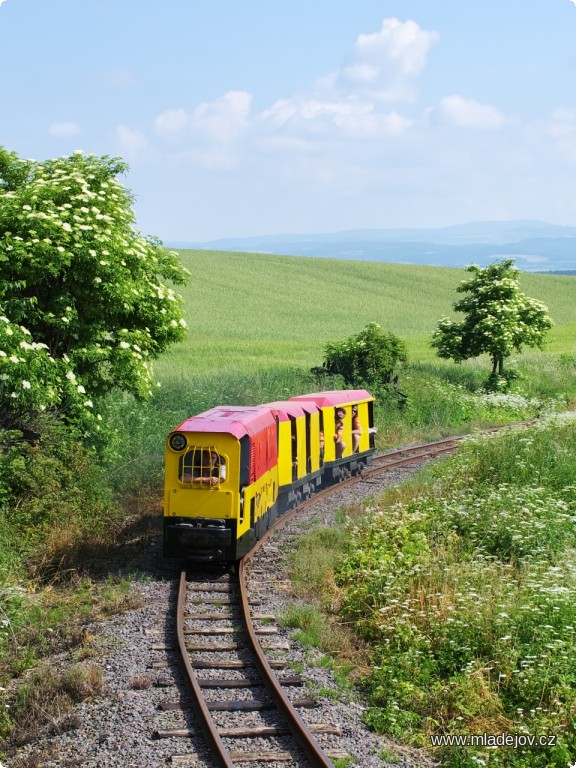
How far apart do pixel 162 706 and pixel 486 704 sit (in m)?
3.71

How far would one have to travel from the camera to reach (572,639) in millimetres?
10594

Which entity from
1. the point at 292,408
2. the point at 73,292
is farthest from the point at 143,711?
the point at 292,408

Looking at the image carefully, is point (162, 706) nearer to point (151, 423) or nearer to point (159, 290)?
point (159, 290)

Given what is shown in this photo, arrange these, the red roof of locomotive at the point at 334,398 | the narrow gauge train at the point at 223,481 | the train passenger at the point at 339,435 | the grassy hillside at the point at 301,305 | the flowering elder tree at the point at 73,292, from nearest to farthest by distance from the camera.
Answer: the narrow gauge train at the point at 223,481 → the flowering elder tree at the point at 73,292 → the red roof of locomotive at the point at 334,398 → the train passenger at the point at 339,435 → the grassy hillside at the point at 301,305

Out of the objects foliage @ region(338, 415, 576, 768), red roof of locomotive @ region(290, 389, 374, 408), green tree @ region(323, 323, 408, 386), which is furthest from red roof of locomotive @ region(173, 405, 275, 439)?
green tree @ region(323, 323, 408, 386)

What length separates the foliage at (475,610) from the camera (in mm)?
9680

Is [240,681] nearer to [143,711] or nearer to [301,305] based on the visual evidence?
[143,711]

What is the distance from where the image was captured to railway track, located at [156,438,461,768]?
9.24 m

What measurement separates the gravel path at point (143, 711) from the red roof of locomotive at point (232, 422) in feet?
10.1

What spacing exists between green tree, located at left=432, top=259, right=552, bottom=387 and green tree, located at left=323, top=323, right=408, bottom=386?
396 cm

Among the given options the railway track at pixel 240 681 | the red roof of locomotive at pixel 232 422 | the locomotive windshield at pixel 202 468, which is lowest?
the railway track at pixel 240 681

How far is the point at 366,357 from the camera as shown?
112 feet

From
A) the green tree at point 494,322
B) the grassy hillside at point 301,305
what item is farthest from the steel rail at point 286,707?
the green tree at point 494,322

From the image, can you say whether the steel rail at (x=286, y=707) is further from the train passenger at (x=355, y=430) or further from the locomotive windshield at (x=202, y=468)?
the train passenger at (x=355, y=430)
